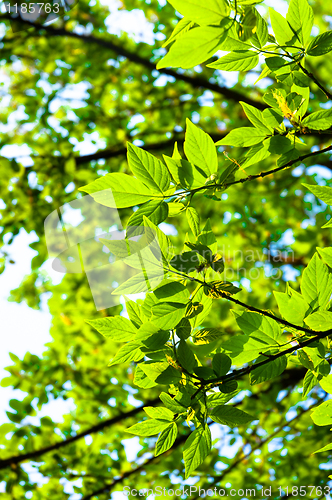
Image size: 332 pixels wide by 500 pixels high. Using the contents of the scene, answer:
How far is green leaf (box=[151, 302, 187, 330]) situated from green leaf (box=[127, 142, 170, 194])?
0.78 ft

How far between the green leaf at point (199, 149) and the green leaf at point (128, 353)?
39 centimetres

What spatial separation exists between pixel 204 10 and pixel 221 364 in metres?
0.63

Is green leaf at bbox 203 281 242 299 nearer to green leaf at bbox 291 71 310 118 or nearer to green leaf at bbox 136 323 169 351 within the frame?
green leaf at bbox 136 323 169 351

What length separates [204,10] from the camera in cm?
52

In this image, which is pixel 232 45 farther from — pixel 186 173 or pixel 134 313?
pixel 134 313

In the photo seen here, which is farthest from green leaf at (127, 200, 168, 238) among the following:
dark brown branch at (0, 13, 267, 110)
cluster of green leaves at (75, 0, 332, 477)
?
dark brown branch at (0, 13, 267, 110)

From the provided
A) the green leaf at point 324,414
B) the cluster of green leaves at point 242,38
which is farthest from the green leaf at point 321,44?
the green leaf at point 324,414

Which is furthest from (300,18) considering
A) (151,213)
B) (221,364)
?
(221,364)

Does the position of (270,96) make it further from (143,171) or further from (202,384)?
(202,384)

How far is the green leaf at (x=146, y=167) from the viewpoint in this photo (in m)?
0.63

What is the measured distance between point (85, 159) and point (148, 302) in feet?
8.35

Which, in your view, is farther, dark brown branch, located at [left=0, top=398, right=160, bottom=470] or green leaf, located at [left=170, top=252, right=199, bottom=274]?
dark brown branch, located at [left=0, top=398, right=160, bottom=470]

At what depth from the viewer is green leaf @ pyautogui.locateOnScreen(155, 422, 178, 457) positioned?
0.67m

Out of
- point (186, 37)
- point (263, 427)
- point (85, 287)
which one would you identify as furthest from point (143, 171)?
point (263, 427)
